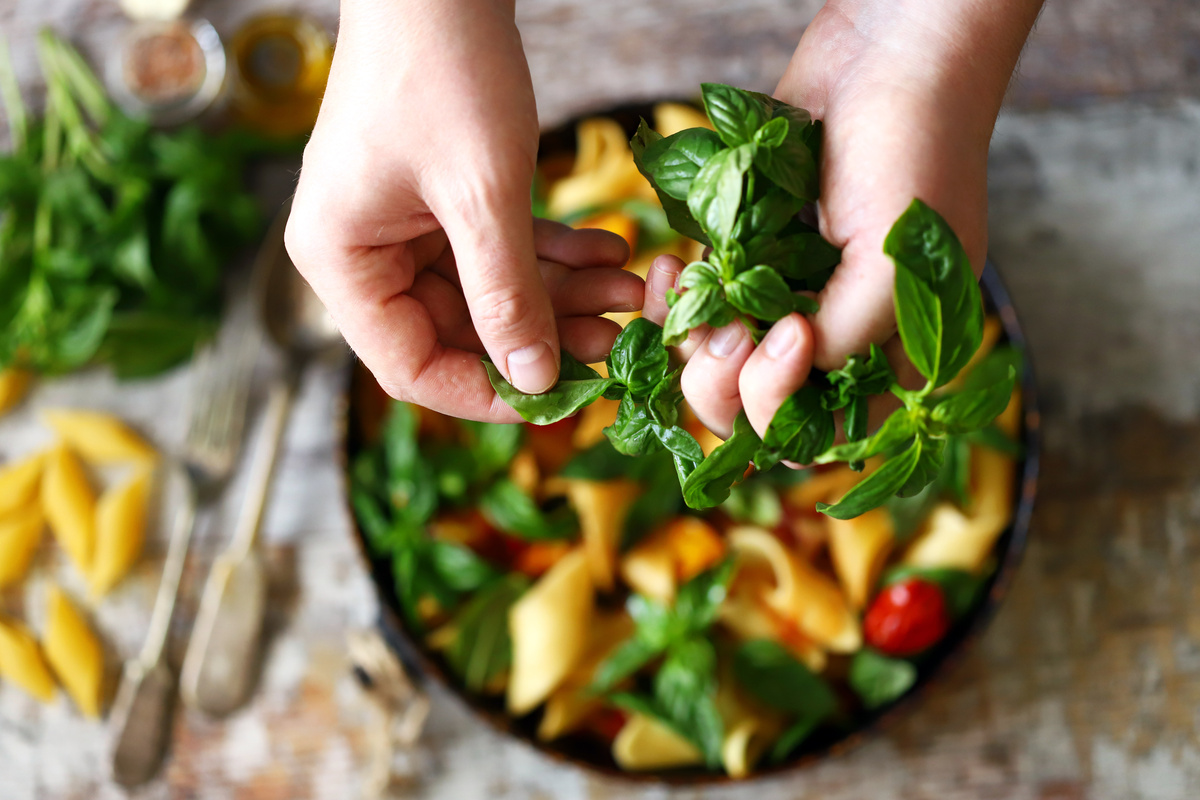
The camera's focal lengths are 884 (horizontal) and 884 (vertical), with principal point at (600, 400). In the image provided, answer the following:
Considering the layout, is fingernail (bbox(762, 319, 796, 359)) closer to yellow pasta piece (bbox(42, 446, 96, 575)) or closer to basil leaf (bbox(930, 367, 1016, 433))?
basil leaf (bbox(930, 367, 1016, 433))

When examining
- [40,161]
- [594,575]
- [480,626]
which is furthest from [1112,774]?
[40,161]

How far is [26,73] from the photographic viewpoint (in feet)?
6.12

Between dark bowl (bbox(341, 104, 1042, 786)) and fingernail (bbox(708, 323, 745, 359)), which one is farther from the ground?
fingernail (bbox(708, 323, 745, 359))

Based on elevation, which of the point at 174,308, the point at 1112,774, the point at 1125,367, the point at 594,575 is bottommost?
the point at 1112,774

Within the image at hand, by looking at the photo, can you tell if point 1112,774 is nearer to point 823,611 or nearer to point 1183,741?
point 1183,741

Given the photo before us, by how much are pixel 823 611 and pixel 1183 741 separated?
2.28ft

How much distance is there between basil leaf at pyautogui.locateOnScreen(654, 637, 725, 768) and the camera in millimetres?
1367

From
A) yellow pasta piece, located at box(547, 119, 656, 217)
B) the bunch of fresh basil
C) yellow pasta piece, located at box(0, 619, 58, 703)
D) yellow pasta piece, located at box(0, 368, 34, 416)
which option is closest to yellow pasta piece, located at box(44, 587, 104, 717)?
yellow pasta piece, located at box(0, 619, 58, 703)

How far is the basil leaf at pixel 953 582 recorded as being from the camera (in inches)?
53.8

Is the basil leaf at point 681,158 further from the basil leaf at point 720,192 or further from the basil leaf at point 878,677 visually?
the basil leaf at point 878,677

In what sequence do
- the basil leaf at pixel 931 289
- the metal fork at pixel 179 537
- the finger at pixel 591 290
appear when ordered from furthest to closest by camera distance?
the metal fork at pixel 179 537 → the finger at pixel 591 290 → the basil leaf at pixel 931 289

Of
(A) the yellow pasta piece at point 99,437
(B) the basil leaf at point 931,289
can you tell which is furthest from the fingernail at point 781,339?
(A) the yellow pasta piece at point 99,437

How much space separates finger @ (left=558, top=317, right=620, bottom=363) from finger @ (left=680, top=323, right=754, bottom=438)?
15cm

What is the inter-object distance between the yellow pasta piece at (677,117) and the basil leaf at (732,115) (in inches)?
29.7
